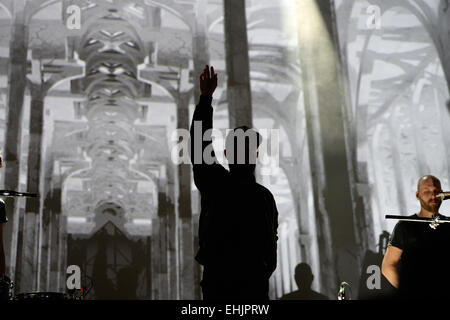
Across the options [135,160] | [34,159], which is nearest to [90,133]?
[135,160]

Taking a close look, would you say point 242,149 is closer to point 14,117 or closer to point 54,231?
point 14,117

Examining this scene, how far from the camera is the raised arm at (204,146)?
9.86 ft

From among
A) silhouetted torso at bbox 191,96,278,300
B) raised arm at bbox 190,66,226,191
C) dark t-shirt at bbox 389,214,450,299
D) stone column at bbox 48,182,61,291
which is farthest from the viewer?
stone column at bbox 48,182,61,291

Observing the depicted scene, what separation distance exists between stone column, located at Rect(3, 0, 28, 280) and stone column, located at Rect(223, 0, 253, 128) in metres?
6.05

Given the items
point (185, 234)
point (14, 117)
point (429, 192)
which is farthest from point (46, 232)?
point (429, 192)

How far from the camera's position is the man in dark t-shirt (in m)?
4.31

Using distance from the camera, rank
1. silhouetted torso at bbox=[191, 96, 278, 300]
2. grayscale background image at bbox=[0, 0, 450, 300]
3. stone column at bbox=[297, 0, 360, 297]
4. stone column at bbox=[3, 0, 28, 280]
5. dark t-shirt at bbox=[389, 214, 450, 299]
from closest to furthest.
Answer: silhouetted torso at bbox=[191, 96, 278, 300] → dark t-shirt at bbox=[389, 214, 450, 299] → stone column at bbox=[297, 0, 360, 297] → grayscale background image at bbox=[0, 0, 450, 300] → stone column at bbox=[3, 0, 28, 280]

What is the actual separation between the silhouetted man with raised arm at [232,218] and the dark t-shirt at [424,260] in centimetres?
168

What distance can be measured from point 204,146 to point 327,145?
310 inches

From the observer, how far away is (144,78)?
78.5 ft

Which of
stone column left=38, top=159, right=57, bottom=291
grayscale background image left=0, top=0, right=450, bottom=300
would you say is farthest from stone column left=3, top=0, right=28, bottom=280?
stone column left=38, top=159, right=57, bottom=291

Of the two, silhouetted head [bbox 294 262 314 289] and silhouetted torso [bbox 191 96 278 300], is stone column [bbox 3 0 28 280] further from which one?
silhouetted torso [bbox 191 96 278 300]
